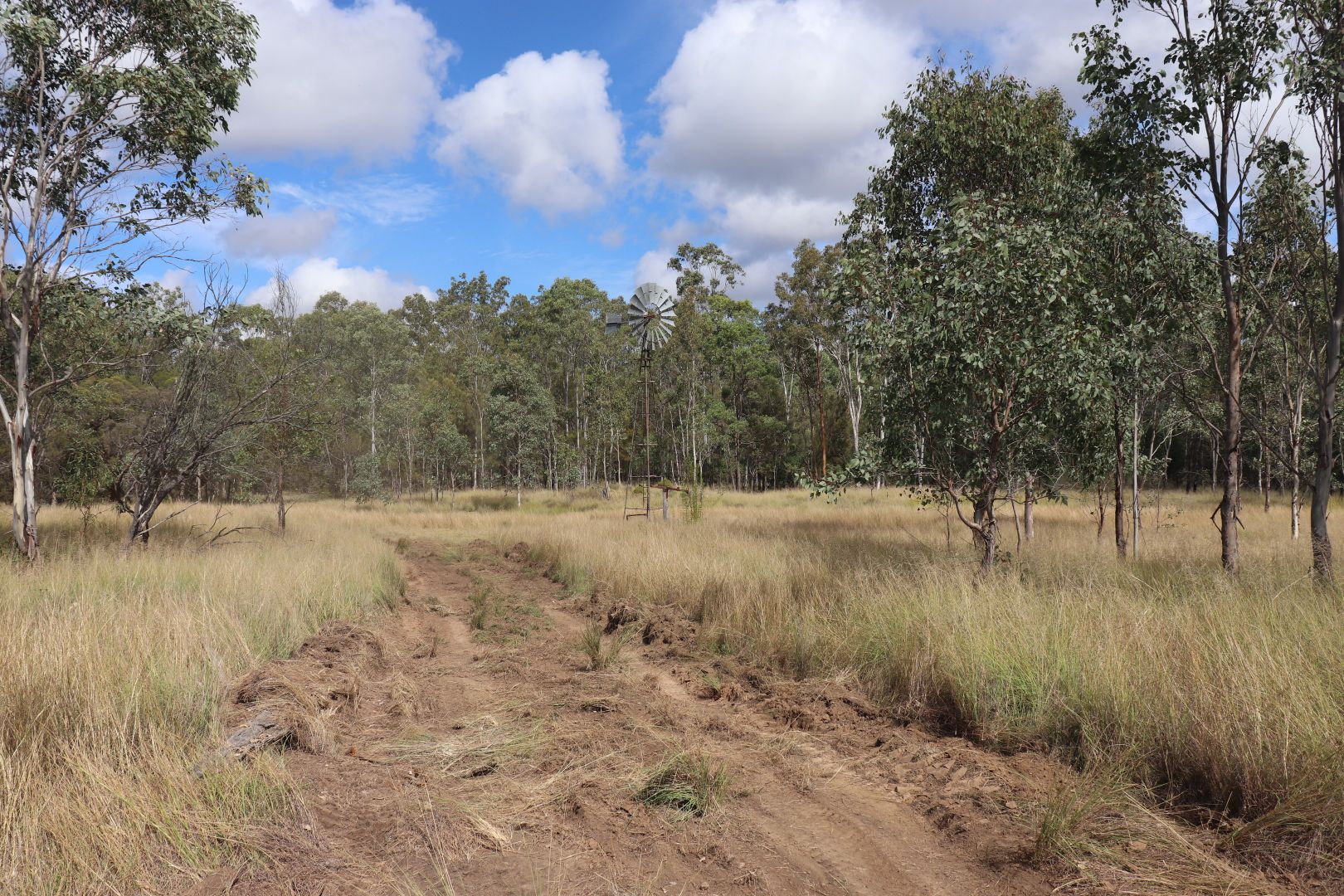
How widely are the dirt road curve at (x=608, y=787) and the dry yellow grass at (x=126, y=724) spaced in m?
0.29

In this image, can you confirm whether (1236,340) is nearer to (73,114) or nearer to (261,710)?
(261,710)

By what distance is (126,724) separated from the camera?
160 inches

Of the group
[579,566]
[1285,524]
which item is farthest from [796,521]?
[1285,524]

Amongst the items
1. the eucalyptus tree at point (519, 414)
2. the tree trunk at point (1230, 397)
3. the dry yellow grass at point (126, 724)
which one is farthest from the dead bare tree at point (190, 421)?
the eucalyptus tree at point (519, 414)

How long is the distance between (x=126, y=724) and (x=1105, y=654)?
6.11m

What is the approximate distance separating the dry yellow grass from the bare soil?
29cm

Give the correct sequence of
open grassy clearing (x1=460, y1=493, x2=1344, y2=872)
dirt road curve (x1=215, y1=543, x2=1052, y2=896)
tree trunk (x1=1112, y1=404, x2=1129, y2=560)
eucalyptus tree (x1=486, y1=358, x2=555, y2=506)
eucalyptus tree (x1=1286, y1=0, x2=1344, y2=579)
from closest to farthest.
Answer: dirt road curve (x1=215, y1=543, x2=1052, y2=896), open grassy clearing (x1=460, y1=493, x2=1344, y2=872), eucalyptus tree (x1=1286, y1=0, x2=1344, y2=579), tree trunk (x1=1112, y1=404, x2=1129, y2=560), eucalyptus tree (x1=486, y1=358, x2=555, y2=506)

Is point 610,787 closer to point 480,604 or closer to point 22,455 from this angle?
point 480,604

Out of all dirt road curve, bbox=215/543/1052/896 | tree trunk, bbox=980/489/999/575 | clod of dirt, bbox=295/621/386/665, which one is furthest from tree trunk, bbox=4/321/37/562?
tree trunk, bbox=980/489/999/575

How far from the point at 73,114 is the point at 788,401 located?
135ft

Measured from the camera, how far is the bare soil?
131 inches

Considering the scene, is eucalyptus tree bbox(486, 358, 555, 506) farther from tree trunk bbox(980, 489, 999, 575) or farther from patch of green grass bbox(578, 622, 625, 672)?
tree trunk bbox(980, 489, 999, 575)

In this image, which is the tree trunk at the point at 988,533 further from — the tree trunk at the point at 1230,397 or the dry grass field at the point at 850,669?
the tree trunk at the point at 1230,397

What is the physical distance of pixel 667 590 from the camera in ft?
33.8
